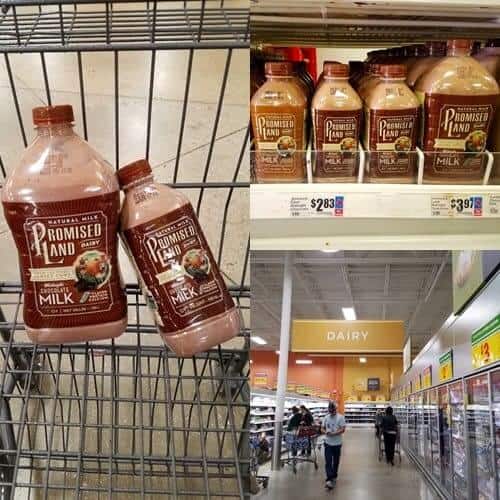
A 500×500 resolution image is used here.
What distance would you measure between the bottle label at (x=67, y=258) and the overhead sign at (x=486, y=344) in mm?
982

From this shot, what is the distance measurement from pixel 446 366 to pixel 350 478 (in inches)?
35.3

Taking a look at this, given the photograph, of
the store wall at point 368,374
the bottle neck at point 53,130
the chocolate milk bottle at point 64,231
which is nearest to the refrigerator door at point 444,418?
the store wall at point 368,374

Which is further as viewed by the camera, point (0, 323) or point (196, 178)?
point (196, 178)

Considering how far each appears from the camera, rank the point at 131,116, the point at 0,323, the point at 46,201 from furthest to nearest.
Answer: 1. the point at 131,116
2. the point at 0,323
3. the point at 46,201

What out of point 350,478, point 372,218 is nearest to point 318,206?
point 372,218

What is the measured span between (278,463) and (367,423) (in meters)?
0.17

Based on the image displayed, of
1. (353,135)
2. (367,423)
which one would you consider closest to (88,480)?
(367,423)

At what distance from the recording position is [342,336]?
1189 mm

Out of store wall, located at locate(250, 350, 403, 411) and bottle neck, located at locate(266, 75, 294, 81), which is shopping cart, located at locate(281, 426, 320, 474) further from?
bottle neck, located at locate(266, 75, 294, 81)

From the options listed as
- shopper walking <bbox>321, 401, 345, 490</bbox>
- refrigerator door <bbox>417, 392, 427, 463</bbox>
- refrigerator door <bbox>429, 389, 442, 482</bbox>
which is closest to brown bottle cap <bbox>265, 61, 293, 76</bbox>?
shopper walking <bbox>321, 401, 345, 490</bbox>

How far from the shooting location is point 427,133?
3.84ft

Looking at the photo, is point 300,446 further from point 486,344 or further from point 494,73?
point 486,344

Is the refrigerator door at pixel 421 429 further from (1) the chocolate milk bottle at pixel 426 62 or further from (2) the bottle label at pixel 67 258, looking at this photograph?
(2) the bottle label at pixel 67 258

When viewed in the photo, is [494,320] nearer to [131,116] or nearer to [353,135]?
[353,135]
